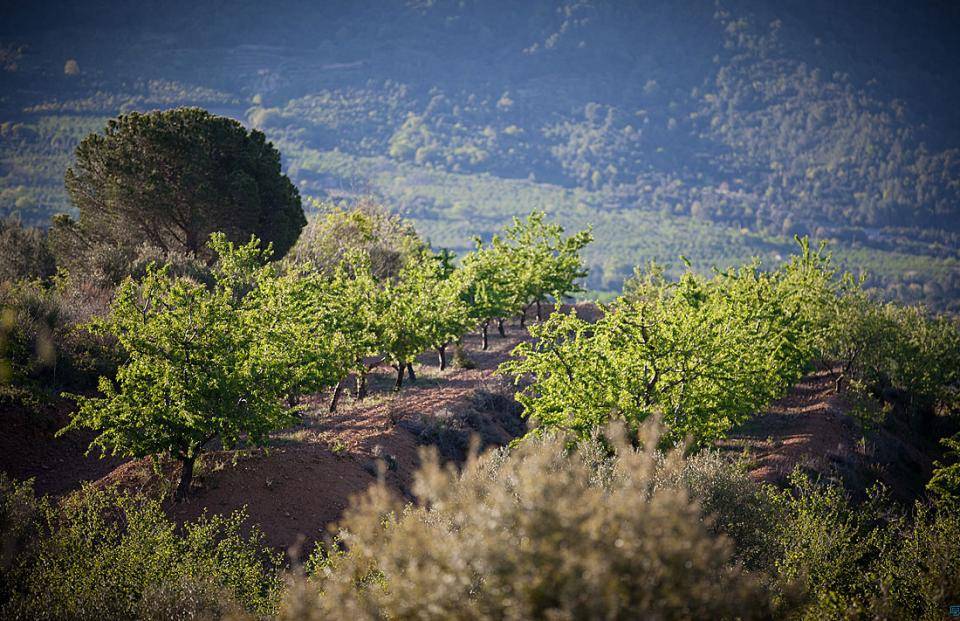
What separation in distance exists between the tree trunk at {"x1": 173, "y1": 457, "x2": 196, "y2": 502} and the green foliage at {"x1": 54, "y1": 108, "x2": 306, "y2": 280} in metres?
22.6

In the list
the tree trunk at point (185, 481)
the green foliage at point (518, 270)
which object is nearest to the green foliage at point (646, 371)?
the tree trunk at point (185, 481)

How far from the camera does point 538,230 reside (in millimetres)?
37438

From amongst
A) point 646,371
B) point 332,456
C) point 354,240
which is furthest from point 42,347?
point 354,240

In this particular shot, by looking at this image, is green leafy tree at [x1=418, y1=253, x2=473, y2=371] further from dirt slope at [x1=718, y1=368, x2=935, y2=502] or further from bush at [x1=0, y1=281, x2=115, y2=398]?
dirt slope at [x1=718, y1=368, x2=935, y2=502]

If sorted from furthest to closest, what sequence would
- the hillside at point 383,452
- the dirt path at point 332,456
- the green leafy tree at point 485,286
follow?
the green leafy tree at point 485,286 → the hillside at point 383,452 → the dirt path at point 332,456

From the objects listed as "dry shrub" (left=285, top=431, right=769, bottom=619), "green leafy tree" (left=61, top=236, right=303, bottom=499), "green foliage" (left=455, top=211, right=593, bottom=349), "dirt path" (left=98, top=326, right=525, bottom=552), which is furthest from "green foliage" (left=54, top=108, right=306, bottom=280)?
"dry shrub" (left=285, top=431, right=769, bottom=619)

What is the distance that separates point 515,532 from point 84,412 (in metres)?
10.0

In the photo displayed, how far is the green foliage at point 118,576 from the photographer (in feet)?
27.4

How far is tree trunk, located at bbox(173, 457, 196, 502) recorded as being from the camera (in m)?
13.6

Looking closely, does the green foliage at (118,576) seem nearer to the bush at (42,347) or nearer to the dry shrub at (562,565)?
the dry shrub at (562,565)

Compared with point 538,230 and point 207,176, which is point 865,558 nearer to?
point 538,230

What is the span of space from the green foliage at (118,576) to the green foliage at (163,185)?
80.6 ft

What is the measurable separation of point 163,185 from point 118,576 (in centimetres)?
A: 2803

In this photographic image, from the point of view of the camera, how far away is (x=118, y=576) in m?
9.01
